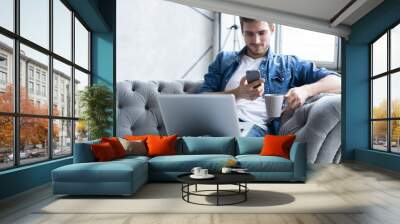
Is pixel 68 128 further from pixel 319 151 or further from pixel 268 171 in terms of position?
pixel 319 151

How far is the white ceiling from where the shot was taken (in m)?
6.46

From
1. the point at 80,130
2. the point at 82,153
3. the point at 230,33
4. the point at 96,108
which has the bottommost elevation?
the point at 82,153

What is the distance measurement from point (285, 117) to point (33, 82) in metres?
4.34

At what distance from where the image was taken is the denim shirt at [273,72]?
7180mm

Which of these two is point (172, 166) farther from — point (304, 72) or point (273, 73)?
point (304, 72)

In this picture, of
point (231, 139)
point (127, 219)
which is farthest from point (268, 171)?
point (127, 219)

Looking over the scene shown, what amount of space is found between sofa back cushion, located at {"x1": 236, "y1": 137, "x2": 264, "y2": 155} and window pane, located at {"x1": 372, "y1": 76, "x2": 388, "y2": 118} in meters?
2.86

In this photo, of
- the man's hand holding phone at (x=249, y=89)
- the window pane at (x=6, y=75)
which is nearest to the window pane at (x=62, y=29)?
the window pane at (x=6, y=75)

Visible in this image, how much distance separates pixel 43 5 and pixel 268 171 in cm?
379

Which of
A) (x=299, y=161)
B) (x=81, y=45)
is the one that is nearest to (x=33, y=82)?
(x=81, y=45)

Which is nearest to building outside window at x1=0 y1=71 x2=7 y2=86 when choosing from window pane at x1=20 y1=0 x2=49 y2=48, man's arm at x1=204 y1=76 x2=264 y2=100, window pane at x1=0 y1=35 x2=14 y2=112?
window pane at x1=0 y1=35 x2=14 y2=112

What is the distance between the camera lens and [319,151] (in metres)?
7.25

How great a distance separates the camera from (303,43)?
7.40 m

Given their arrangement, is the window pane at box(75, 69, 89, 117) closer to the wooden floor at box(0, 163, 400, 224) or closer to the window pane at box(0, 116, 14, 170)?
the wooden floor at box(0, 163, 400, 224)
